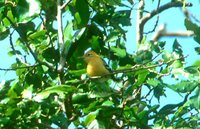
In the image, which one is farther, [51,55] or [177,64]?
[51,55]

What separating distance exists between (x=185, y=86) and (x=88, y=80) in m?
0.54

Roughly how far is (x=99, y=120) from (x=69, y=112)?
0.25m

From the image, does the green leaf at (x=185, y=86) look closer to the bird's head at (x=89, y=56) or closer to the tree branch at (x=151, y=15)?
the bird's head at (x=89, y=56)

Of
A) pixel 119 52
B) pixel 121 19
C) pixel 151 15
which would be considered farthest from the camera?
pixel 151 15

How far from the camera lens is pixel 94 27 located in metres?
2.95

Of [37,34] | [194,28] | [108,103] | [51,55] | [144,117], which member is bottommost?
[144,117]

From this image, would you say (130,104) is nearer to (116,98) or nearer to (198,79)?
(116,98)

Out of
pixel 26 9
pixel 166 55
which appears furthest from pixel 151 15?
pixel 26 9

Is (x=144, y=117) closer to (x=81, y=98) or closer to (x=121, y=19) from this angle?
(x=81, y=98)

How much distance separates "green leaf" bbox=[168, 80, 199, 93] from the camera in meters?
2.37

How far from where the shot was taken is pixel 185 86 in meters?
2.38

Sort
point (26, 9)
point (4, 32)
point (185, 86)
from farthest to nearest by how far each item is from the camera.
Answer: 1. point (4, 32)
2. point (185, 86)
3. point (26, 9)

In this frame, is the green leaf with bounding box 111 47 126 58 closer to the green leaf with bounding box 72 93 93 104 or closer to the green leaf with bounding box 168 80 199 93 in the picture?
the green leaf with bounding box 72 93 93 104

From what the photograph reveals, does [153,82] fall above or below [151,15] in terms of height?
below
